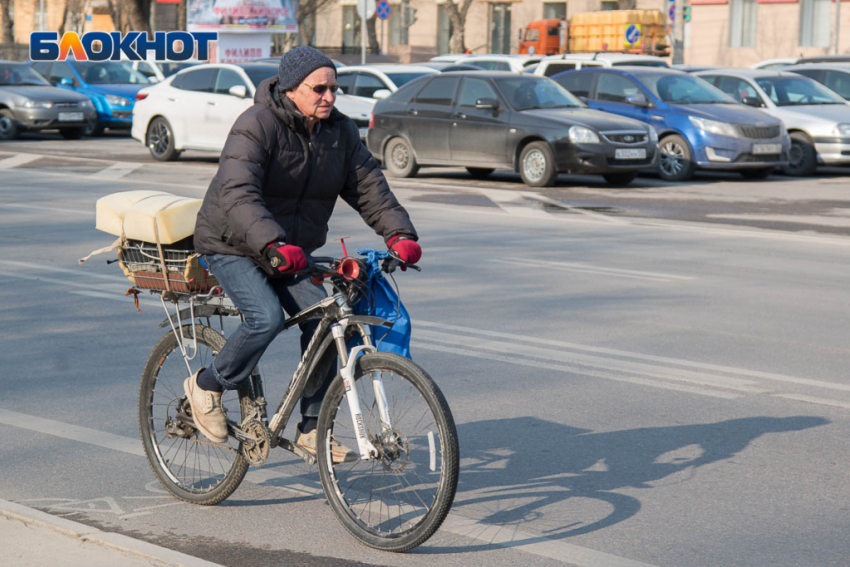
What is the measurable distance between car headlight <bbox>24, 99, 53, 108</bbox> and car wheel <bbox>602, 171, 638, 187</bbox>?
13144 millimetres

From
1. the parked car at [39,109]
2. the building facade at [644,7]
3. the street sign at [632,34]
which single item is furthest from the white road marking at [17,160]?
the street sign at [632,34]

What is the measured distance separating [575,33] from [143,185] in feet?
103

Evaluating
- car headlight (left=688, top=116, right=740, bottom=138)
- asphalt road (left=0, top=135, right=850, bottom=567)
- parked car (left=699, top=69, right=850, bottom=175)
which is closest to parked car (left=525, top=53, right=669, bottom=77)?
parked car (left=699, top=69, right=850, bottom=175)

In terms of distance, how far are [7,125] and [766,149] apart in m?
15.7

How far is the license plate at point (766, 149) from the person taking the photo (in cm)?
1917

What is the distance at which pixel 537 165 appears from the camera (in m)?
18.4

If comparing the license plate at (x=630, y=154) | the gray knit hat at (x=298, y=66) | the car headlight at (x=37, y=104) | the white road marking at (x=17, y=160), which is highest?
the gray knit hat at (x=298, y=66)

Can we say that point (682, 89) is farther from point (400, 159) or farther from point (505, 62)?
point (505, 62)

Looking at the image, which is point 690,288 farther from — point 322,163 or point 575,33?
point 575,33

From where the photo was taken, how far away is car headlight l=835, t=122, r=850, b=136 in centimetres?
2025

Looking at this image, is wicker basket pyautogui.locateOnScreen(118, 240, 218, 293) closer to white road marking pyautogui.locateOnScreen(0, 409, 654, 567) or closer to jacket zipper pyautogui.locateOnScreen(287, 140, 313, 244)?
jacket zipper pyautogui.locateOnScreen(287, 140, 313, 244)

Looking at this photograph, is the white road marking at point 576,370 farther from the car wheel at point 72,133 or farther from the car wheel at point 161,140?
the car wheel at point 72,133

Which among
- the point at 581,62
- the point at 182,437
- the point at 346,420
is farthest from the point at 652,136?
the point at 346,420

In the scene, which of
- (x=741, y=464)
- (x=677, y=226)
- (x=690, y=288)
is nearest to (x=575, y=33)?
(x=677, y=226)
